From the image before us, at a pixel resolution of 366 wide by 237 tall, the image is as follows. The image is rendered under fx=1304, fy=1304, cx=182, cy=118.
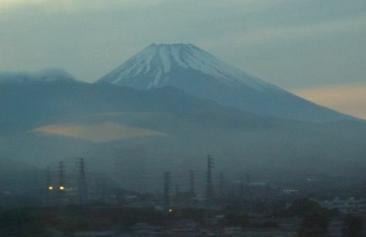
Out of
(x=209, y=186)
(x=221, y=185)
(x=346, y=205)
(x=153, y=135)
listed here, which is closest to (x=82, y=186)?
(x=209, y=186)

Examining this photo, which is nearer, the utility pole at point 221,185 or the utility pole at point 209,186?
the utility pole at point 209,186

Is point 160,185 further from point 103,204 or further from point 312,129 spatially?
point 312,129

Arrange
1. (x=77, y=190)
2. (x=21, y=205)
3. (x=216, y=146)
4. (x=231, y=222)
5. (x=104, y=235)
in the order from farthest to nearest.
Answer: (x=216, y=146)
(x=77, y=190)
(x=21, y=205)
(x=231, y=222)
(x=104, y=235)

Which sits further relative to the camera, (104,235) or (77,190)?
(77,190)

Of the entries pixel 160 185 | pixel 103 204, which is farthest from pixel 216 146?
pixel 103 204

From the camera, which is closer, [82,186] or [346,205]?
[346,205]

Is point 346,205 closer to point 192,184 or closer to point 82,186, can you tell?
point 192,184

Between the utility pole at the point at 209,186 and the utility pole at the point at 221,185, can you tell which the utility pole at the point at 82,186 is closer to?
the utility pole at the point at 209,186

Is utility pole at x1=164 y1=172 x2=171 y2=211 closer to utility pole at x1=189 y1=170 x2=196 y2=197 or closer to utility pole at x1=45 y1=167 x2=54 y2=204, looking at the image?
utility pole at x1=189 y1=170 x2=196 y2=197

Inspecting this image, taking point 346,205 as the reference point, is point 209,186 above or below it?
above

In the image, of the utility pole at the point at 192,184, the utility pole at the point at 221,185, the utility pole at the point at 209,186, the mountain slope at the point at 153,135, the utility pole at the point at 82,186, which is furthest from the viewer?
the mountain slope at the point at 153,135

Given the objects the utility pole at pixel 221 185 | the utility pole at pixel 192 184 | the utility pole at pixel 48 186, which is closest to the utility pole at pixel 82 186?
the utility pole at pixel 48 186
